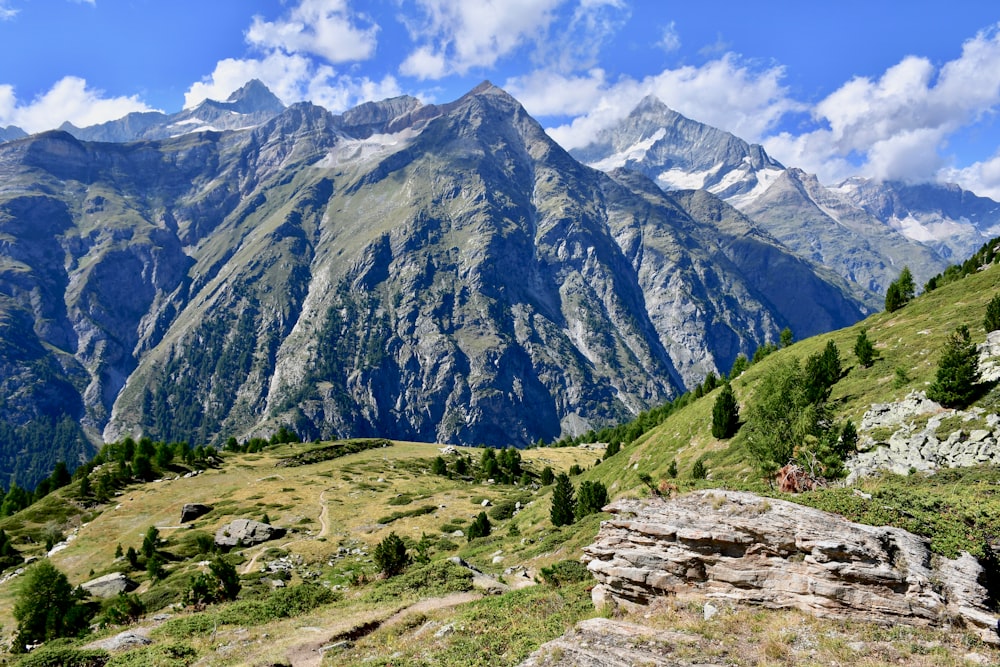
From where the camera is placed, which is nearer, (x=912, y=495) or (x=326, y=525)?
(x=912, y=495)

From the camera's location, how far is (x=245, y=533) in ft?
200

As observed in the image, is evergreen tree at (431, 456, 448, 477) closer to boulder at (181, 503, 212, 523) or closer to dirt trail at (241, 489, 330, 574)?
dirt trail at (241, 489, 330, 574)

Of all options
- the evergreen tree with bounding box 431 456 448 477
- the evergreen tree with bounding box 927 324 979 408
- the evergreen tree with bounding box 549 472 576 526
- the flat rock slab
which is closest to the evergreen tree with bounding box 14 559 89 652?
the evergreen tree with bounding box 549 472 576 526

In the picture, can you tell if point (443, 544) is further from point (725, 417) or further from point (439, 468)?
point (439, 468)

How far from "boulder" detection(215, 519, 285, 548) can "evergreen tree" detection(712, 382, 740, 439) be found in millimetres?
54955

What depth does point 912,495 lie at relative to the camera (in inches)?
847

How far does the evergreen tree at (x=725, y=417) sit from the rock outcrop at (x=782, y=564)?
103 ft

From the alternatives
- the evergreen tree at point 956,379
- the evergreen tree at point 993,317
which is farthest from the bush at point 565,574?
the evergreen tree at point 993,317

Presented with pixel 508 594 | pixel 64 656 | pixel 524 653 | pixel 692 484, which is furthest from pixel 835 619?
pixel 64 656

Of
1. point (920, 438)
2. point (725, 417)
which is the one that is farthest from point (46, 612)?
point (920, 438)

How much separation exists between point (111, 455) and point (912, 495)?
146m

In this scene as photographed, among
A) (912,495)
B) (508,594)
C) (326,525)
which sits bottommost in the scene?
(326,525)

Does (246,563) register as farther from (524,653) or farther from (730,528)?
(730,528)

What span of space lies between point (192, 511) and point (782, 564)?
81.9m
